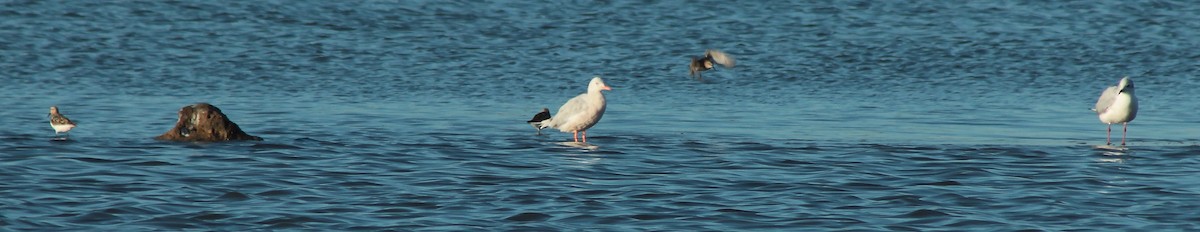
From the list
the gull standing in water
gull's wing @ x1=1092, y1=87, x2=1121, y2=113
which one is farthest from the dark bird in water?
gull's wing @ x1=1092, y1=87, x2=1121, y2=113

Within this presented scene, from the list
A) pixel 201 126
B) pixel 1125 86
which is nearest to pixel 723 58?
pixel 1125 86

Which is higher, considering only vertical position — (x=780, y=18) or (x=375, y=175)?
(x=375, y=175)

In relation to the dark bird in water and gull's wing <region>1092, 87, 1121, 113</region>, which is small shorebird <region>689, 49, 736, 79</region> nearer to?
the dark bird in water

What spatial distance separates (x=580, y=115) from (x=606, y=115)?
331 centimetres

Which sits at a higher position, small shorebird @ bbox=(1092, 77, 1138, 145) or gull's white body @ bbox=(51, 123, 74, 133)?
gull's white body @ bbox=(51, 123, 74, 133)

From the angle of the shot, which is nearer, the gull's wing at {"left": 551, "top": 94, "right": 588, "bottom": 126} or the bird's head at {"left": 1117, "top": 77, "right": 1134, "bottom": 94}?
the gull's wing at {"left": 551, "top": 94, "right": 588, "bottom": 126}

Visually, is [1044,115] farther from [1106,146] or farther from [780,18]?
[780,18]

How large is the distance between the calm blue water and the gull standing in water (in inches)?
9.6

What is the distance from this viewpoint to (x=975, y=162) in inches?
673

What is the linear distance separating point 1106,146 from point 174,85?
1488cm

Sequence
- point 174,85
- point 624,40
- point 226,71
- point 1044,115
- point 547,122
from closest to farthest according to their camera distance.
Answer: point 547,122, point 1044,115, point 174,85, point 226,71, point 624,40

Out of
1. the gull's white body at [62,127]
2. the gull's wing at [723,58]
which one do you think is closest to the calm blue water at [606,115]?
the gull's white body at [62,127]

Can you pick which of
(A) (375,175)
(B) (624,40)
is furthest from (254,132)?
(B) (624,40)

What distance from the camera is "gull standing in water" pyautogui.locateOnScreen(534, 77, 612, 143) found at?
20203 mm
